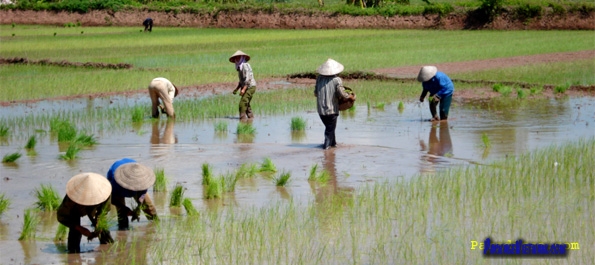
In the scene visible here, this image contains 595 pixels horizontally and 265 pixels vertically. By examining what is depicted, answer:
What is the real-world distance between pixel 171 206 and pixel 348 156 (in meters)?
3.03

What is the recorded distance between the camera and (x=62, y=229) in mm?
6672

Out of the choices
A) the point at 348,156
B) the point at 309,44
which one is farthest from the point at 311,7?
the point at 348,156

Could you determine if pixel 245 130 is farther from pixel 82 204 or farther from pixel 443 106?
pixel 82 204

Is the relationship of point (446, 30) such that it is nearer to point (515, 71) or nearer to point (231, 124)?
point (515, 71)

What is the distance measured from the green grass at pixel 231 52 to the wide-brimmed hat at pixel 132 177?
1066 centimetres

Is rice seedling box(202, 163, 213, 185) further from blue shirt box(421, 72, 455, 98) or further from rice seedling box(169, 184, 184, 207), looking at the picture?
blue shirt box(421, 72, 455, 98)

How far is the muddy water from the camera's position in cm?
799

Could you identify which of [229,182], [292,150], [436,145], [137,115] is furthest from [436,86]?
[229,182]

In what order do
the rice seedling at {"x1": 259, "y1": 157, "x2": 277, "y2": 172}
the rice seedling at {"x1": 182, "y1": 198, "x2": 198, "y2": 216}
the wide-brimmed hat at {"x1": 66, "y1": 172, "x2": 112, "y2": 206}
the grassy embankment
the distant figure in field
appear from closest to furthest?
the wide-brimmed hat at {"x1": 66, "y1": 172, "x2": 112, "y2": 206} < the grassy embankment < the rice seedling at {"x1": 182, "y1": 198, "x2": 198, "y2": 216} < the rice seedling at {"x1": 259, "y1": 157, "x2": 277, "y2": 172} < the distant figure in field

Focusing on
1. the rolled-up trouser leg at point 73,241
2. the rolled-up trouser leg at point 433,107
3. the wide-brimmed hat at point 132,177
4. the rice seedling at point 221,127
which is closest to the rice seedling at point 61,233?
the rolled-up trouser leg at point 73,241

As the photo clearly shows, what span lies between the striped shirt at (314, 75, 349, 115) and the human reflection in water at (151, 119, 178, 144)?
227 cm

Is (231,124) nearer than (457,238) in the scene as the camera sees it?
No

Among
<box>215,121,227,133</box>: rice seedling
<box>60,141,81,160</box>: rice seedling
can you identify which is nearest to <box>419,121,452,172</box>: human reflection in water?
<box>215,121,227,133</box>: rice seedling

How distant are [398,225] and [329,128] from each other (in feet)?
12.2
